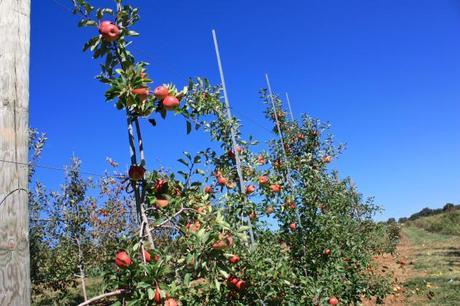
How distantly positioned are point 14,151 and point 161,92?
1137mm

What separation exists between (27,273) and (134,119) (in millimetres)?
1261

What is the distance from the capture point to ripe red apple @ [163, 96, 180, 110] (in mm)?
2453

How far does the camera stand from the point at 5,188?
1394 mm

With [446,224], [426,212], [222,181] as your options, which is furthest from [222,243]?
[426,212]

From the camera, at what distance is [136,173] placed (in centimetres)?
239

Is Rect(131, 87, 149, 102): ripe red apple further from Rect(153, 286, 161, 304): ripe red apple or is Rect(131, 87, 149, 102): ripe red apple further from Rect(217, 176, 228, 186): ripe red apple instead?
Rect(217, 176, 228, 186): ripe red apple

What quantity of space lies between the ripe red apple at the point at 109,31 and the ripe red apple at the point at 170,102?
47 centimetres

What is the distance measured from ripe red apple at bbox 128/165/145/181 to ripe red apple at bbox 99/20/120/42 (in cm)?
77

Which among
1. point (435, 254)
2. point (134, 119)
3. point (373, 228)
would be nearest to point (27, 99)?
point (134, 119)

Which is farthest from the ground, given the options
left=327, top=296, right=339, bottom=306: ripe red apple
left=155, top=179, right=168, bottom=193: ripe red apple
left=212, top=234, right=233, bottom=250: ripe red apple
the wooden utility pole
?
the wooden utility pole

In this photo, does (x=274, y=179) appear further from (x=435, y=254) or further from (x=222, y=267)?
(x=435, y=254)

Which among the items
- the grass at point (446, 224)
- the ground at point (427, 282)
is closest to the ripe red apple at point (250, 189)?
the ground at point (427, 282)

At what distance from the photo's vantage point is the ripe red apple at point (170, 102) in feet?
8.05

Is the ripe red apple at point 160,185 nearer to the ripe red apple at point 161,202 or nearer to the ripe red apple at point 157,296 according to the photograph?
the ripe red apple at point 161,202
